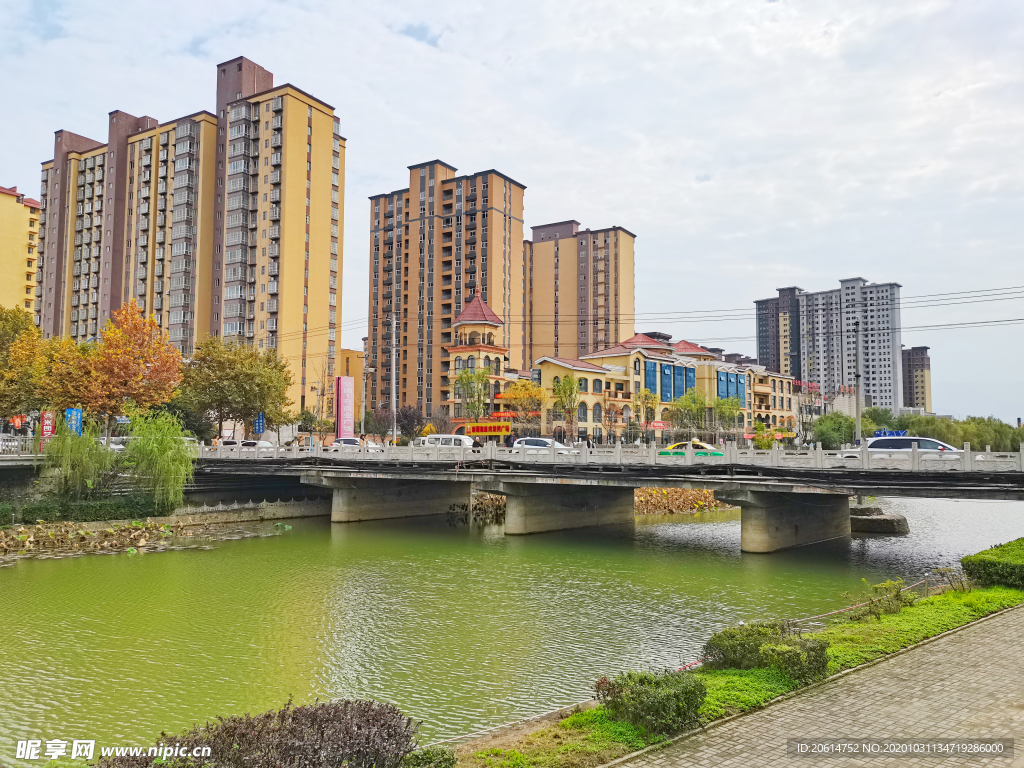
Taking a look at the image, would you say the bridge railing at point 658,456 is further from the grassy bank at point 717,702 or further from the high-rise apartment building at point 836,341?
the high-rise apartment building at point 836,341

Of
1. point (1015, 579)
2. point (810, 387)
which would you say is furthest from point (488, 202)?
point (1015, 579)

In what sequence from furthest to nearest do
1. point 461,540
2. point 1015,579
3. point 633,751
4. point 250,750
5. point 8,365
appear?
point 8,365 < point 461,540 < point 1015,579 < point 633,751 < point 250,750

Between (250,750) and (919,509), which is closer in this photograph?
(250,750)

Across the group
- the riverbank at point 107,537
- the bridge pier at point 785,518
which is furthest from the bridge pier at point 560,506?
the riverbank at point 107,537

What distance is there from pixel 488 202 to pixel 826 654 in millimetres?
96202

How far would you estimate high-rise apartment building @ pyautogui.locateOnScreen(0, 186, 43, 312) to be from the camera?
3925 inches

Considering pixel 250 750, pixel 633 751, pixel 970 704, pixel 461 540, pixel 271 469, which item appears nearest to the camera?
pixel 250 750

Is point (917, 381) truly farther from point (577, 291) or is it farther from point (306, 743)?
point (306, 743)

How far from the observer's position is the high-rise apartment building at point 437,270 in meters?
103

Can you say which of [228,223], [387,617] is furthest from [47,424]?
[228,223]

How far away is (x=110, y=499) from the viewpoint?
36.3 meters

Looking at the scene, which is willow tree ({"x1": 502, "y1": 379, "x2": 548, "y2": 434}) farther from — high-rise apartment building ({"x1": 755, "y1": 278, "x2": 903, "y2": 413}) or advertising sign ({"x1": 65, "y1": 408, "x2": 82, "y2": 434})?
high-rise apartment building ({"x1": 755, "y1": 278, "x2": 903, "y2": 413})

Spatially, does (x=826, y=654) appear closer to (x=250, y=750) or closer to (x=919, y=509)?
(x=250, y=750)

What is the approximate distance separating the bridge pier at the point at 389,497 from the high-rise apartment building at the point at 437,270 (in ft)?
170
